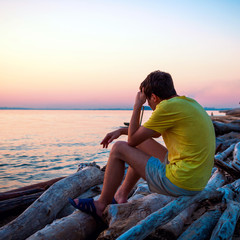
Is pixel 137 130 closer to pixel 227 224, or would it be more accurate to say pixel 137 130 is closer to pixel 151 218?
pixel 151 218

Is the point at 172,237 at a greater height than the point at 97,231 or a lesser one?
greater

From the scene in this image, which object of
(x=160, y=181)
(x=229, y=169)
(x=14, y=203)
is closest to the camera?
(x=160, y=181)

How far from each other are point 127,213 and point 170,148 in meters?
0.93

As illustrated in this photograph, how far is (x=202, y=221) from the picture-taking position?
2543mm

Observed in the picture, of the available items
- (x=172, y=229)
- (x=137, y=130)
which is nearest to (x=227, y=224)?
(x=172, y=229)

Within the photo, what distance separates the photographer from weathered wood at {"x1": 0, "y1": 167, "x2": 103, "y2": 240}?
336cm

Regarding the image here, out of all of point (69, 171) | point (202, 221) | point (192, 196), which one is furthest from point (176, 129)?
point (69, 171)

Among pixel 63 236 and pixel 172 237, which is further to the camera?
pixel 63 236

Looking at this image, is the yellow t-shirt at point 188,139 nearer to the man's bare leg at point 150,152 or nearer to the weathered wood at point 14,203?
the man's bare leg at point 150,152

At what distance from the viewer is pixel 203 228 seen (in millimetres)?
2449

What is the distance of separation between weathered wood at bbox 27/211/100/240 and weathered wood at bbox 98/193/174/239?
0.27 meters

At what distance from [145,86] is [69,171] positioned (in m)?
6.97

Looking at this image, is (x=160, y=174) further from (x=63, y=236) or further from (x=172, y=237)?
(x=63, y=236)

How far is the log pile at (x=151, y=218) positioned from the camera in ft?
7.53
